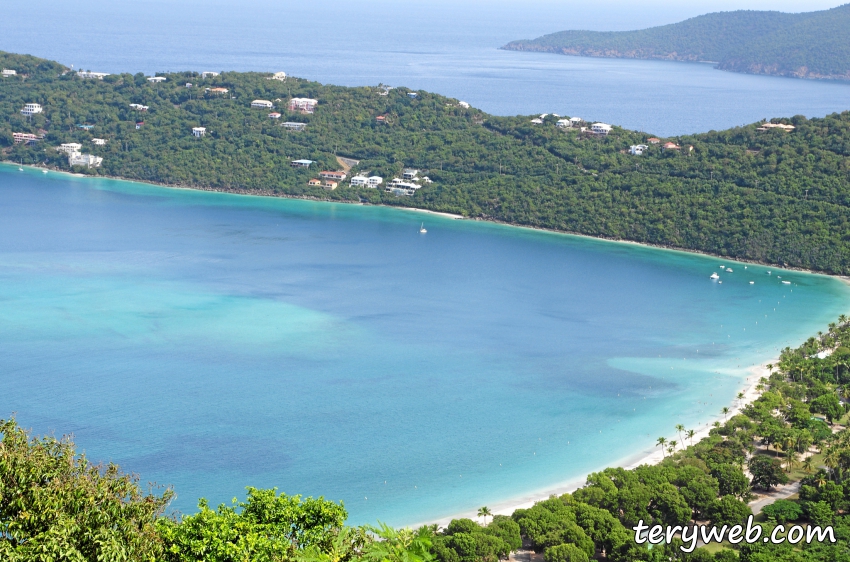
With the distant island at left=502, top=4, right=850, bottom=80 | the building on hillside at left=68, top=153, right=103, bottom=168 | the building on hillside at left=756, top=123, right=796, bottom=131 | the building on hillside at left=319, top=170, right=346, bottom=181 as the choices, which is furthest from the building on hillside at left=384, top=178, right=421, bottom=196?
the distant island at left=502, top=4, right=850, bottom=80

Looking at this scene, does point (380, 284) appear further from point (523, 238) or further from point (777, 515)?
point (777, 515)

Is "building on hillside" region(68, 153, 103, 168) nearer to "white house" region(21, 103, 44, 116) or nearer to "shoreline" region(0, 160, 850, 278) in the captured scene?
"shoreline" region(0, 160, 850, 278)

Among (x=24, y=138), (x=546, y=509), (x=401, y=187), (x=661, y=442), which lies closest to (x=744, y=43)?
(x=401, y=187)

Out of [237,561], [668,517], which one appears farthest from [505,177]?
[237,561]

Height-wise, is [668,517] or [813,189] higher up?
[813,189]

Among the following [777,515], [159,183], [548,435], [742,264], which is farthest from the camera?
[159,183]
